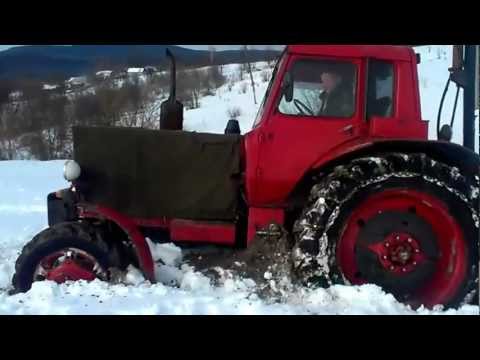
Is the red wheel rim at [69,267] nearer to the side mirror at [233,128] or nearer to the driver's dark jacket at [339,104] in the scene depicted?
the side mirror at [233,128]

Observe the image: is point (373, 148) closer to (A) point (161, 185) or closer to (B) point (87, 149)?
(A) point (161, 185)

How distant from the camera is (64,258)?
13.9 feet

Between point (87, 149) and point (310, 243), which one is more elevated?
point (87, 149)

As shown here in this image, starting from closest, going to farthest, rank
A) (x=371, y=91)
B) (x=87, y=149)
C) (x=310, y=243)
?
(x=310, y=243) → (x=371, y=91) → (x=87, y=149)

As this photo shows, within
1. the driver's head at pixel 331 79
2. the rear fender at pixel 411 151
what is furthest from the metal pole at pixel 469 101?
the driver's head at pixel 331 79

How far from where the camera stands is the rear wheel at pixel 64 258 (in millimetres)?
4203

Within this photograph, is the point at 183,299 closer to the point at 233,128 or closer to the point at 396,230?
the point at 396,230

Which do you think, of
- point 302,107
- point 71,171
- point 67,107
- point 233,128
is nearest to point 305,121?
point 302,107

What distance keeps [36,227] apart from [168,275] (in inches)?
124

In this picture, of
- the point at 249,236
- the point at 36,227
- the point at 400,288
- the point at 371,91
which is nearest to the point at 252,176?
the point at 249,236

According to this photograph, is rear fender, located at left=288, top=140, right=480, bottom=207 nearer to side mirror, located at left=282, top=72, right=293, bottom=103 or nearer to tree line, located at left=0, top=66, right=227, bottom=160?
side mirror, located at left=282, top=72, right=293, bottom=103

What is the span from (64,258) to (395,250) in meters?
2.51

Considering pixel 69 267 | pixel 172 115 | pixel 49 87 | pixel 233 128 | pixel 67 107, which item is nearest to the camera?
pixel 69 267

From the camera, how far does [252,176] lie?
4.39m
